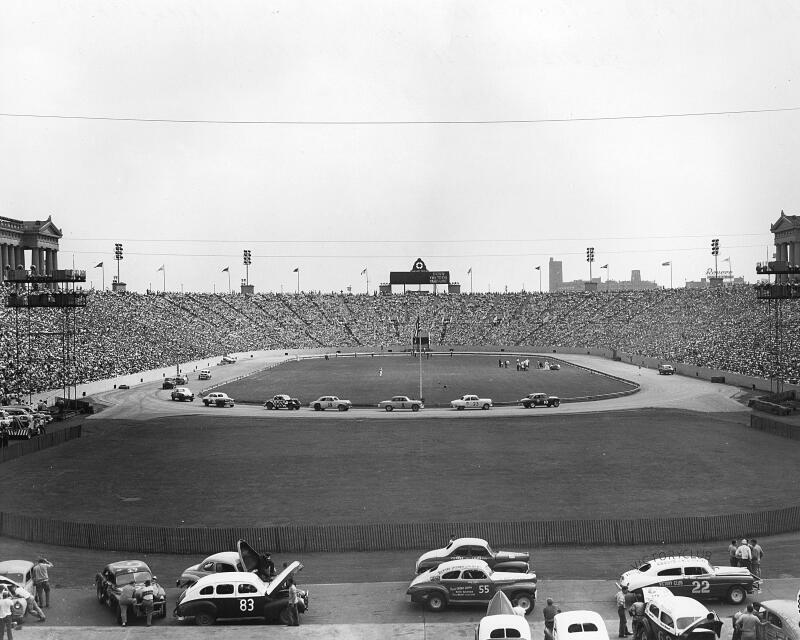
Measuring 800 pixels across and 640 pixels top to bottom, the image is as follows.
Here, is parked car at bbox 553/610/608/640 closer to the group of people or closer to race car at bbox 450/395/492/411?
the group of people

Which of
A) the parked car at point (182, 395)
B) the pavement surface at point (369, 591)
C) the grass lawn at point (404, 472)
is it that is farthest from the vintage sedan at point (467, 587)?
the parked car at point (182, 395)

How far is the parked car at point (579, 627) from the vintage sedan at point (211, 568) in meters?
9.33

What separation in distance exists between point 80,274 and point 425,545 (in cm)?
4968

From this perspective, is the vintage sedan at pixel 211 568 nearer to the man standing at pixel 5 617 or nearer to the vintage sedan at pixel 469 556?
the man standing at pixel 5 617

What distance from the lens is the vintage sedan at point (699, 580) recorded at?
20.7 meters

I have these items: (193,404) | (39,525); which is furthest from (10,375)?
(39,525)

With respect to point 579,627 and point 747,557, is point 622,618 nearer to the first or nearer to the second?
point 579,627

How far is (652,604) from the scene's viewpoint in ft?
59.5

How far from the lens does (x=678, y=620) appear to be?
17.3 metres

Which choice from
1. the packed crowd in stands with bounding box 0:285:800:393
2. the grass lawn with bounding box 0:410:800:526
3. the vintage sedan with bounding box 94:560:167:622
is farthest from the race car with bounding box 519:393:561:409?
the vintage sedan with bounding box 94:560:167:622

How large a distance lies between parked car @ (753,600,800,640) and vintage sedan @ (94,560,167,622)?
14450 millimetres

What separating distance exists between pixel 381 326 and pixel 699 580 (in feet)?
438

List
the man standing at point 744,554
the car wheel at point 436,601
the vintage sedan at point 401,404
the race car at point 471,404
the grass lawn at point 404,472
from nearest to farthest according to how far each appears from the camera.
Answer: the car wheel at point 436,601 → the man standing at point 744,554 → the grass lawn at point 404,472 → the race car at point 471,404 → the vintage sedan at point 401,404

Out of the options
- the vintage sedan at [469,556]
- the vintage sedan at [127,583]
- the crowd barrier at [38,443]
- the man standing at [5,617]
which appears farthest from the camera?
the crowd barrier at [38,443]
